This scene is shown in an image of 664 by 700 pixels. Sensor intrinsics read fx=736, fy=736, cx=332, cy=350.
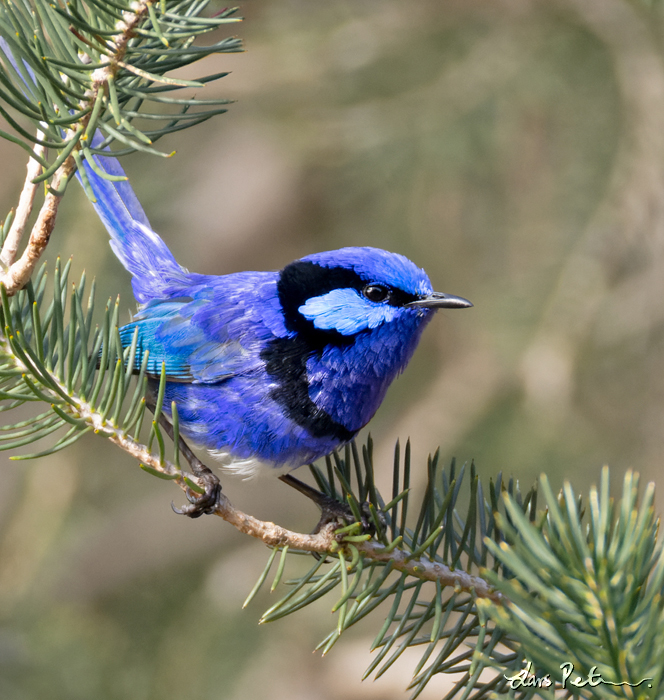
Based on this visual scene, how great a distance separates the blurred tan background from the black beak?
0.97 metres

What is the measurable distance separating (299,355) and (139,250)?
82 centimetres

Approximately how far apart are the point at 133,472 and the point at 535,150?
293 cm

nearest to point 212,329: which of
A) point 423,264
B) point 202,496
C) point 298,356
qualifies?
point 298,356

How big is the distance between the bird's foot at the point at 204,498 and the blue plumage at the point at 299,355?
17 centimetres

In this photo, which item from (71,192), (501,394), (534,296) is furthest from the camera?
(501,394)

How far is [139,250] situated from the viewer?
8.22ft

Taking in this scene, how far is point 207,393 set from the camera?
6.89 ft

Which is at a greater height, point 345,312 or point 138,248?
point 138,248

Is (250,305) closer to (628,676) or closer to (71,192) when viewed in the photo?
(71,192)

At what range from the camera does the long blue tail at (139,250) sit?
8.04ft

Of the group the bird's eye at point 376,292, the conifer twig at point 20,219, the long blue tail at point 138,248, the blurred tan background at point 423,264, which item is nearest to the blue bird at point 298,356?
the bird's eye at point 376,292

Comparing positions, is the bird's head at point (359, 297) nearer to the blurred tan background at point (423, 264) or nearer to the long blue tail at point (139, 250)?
the long blue tail at point (139, 250)

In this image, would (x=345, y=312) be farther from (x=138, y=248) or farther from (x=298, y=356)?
(x=138, y=248)

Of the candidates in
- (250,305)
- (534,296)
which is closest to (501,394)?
(534,296)
